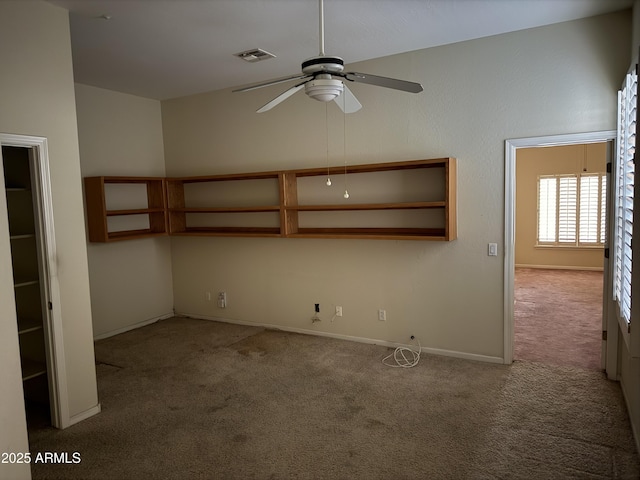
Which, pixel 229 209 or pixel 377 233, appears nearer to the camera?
pixel 377 233

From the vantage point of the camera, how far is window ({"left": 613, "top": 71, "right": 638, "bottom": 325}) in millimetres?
2809

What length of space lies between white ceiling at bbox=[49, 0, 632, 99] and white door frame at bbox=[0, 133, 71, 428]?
1066 millimetres

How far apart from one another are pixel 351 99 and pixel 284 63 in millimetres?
1829

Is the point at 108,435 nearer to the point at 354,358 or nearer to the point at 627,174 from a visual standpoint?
the point at 354,358

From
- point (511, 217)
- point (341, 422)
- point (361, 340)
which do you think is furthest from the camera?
point (361, 340)

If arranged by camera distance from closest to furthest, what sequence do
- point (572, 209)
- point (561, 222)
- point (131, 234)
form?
point (131, 234) < point (572, 209) < point (561, 222)

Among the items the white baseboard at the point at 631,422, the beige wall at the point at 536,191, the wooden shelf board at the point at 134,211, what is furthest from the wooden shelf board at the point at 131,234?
the beige wall at the point at 536,191

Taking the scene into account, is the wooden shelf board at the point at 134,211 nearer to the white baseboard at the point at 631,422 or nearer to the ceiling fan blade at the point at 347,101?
the ceiling fan blade at the point at 347,101

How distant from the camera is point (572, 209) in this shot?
873 cm

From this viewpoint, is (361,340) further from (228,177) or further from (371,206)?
(228,177)

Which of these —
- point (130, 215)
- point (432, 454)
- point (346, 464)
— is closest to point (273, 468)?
point (346, 464)

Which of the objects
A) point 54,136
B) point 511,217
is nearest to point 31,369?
A: point 54,136

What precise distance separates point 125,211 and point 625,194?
4.85m

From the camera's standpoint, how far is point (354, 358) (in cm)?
444
